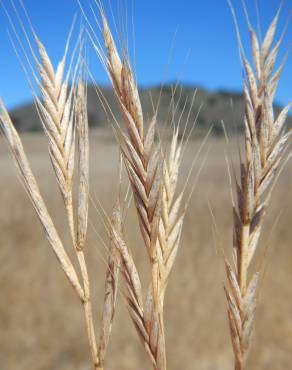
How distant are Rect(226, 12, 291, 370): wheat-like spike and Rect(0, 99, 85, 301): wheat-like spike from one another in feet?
0.84

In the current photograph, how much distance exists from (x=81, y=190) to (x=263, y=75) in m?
0.35

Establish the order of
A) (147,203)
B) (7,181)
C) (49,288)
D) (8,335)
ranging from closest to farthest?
1. (147,203)
2. (8,335)
3. (49,288)
4. (7,181)

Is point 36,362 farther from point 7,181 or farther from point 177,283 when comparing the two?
point 7,181

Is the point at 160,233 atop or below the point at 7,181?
atop

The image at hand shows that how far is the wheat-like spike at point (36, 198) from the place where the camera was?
79cm

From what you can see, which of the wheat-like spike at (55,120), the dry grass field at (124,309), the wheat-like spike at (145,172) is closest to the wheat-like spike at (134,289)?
the wheat-like spike at (145,172)

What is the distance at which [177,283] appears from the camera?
4895 millimetres

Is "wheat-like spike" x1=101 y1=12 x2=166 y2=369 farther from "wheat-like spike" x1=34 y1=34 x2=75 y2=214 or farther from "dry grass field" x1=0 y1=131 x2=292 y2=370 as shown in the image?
"dry grass field" x1=0 y1=131 x2=292 y2=370

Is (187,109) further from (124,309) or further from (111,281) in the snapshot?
(111,281)

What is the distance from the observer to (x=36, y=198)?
0.82 m

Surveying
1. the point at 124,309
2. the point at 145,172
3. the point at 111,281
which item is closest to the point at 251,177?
the point at 145,172

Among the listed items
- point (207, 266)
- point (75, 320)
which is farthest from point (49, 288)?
point (207, 266)

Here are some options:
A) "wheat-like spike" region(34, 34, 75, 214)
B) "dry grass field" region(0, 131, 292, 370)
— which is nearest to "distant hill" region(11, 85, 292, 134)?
"dry grass field" region(0, 131, 292, 370)

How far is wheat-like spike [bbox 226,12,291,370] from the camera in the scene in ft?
2.63
